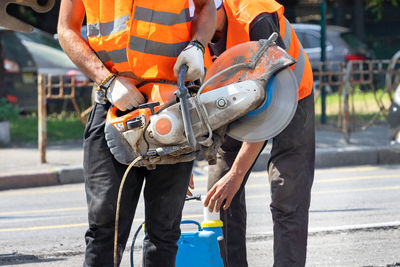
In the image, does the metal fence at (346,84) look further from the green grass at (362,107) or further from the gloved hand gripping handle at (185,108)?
the gloved hand gripping handle at (185,108)

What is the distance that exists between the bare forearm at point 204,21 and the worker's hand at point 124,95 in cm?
36

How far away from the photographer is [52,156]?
10.5 m

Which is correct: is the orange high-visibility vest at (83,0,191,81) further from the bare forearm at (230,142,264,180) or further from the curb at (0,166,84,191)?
the curb at (0,166,84,191)

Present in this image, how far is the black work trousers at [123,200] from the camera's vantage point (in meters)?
3.35

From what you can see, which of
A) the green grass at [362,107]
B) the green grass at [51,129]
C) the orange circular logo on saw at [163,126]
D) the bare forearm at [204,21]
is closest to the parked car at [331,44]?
the green grass at [362,107]

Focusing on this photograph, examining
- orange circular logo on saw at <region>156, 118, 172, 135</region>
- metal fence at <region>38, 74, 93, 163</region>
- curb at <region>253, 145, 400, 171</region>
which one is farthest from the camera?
curb at <region>253, 145, 400, 171</region>

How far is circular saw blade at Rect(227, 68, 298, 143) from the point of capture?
3.37 metres

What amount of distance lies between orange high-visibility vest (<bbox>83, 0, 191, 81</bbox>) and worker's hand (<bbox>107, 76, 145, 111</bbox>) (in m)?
0.10

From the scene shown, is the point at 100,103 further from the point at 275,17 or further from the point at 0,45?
the point at 0,45

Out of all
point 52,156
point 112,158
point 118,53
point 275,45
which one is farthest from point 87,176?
point 52,156

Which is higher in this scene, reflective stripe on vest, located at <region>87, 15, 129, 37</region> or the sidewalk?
reflective stripe on vest, located at <region>87, 15, 129, 37</region>

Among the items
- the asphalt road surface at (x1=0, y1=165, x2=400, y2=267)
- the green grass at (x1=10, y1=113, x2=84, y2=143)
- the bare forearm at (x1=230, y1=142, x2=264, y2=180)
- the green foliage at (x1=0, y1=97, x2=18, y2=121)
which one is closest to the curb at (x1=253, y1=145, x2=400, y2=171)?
the asphalt road surface at (x1=0, y1=165, x2=400, y2=267)

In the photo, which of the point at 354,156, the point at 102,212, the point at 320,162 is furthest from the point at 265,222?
the point at 354,156

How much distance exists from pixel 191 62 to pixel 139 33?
0.86ft
